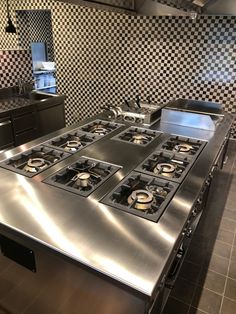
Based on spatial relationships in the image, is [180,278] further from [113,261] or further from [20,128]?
[20,128]

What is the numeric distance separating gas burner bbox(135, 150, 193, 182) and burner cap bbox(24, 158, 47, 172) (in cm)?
60

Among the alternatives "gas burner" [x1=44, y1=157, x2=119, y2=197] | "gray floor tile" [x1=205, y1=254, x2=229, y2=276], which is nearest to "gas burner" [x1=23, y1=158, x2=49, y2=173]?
"gas burner" [x1=44, y1=157, x2=119, y2=197]

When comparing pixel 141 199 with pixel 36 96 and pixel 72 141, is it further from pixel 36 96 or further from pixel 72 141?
pixel 36 96

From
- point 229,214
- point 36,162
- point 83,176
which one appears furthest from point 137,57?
point 83,176

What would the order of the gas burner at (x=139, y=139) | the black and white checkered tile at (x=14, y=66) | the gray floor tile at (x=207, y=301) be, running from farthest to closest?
1. the black and white checkered tile at (x=14, y=66)
2. the gas burner at (x=139, y=139)
3. the gray floor tile at (x=207, y=301)

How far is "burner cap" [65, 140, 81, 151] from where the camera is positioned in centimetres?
195

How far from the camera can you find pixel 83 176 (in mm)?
1523

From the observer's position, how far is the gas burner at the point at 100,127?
2316mm

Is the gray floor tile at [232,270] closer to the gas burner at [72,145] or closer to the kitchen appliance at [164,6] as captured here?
Answer: the gas burner at [72,145]

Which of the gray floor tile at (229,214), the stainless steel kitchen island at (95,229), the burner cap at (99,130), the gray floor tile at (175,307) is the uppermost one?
the burner cap at (99,130)

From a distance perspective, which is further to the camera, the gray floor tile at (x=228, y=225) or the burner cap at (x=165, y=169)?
the gray floor tile at (x=228, y=225)

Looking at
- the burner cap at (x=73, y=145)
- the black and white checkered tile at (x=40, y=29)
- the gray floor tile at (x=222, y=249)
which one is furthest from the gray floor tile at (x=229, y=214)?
the black and white checkered tile at (x=40, y=29)

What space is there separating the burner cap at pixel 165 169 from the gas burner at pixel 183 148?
12.1 inches

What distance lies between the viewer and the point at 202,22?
10.7ft
